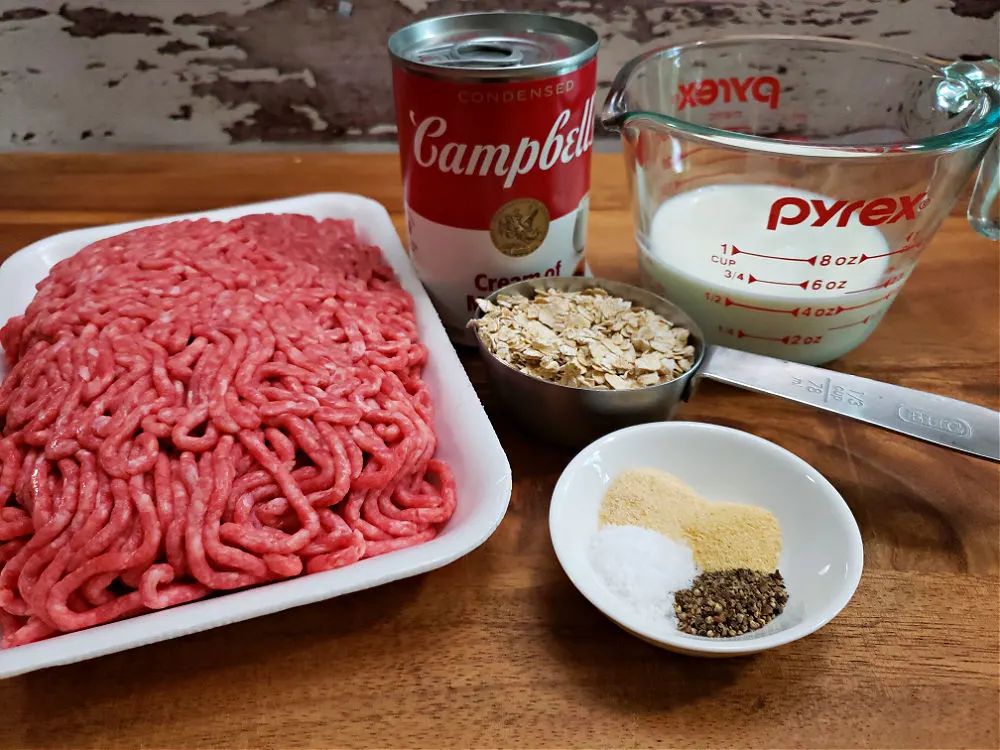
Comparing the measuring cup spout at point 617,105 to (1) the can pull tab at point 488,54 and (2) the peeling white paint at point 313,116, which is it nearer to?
(1) the can pull tab at point 488,54

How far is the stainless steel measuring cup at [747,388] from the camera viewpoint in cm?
89

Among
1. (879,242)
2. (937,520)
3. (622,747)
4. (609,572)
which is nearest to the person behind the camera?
(622,747)

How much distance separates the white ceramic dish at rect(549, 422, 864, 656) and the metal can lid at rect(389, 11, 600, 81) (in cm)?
46

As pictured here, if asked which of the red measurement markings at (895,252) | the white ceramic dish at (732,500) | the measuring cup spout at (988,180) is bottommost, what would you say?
the white ceramic dish at (732,500)

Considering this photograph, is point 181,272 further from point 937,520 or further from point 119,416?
point 937,520

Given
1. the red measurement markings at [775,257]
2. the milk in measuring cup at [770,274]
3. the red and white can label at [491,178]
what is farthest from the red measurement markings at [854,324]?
the red and white can label at [491,178]

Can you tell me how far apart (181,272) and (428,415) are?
16.6 inches

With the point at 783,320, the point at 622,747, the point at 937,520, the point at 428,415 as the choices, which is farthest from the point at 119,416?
the point at 937,520

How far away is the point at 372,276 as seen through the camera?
3.74ft

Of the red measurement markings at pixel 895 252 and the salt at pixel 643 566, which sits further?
the red measurement markings at pixel 895 252

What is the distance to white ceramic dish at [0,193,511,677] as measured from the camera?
652mm

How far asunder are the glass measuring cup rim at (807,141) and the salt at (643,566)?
1.56 ft

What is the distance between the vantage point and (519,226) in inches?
41.1

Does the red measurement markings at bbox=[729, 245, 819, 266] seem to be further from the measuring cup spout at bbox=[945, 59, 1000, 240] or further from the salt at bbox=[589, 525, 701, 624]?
the salt at bbox=[589, 525, 701, 624]
